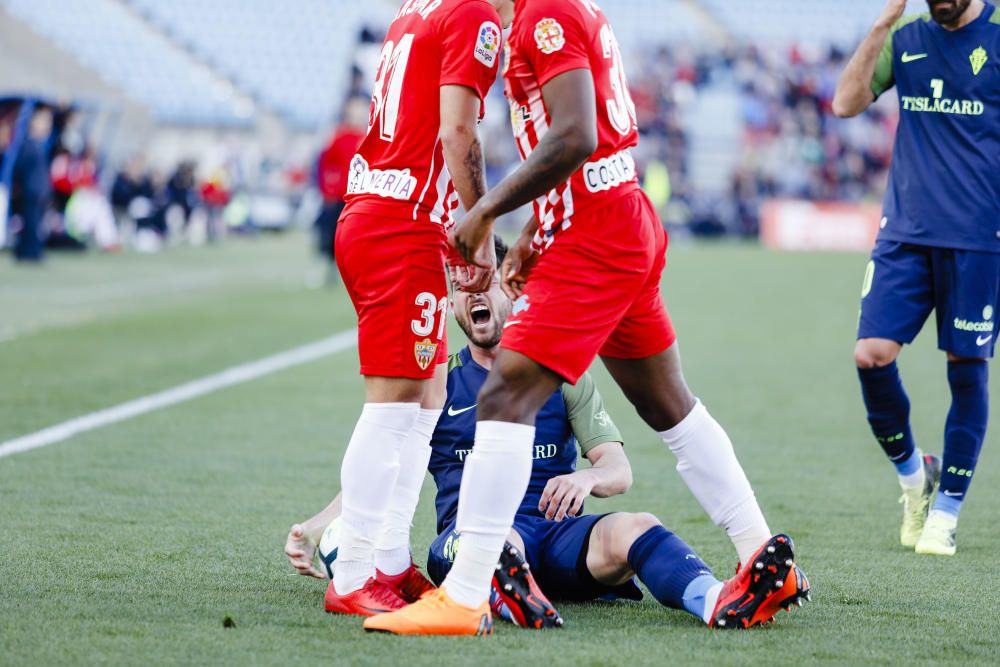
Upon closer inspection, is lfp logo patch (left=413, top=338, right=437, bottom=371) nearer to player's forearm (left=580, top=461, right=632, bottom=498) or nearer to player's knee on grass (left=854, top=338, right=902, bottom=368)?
player's forearm (left=580, top=461, right=632, bottom=498)

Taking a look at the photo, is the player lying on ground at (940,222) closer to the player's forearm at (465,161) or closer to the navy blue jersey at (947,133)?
the navy blue jersey at (947,133)

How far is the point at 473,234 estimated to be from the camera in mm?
3584

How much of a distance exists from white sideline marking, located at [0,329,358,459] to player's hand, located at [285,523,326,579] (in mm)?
2966

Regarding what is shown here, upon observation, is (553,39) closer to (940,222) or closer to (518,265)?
(518,265)

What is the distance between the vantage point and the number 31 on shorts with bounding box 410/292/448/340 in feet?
12.8

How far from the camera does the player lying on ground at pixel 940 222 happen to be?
502 centimetres

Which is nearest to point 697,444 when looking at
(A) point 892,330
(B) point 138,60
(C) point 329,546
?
(C) point 329,546

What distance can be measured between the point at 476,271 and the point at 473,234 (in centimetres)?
21

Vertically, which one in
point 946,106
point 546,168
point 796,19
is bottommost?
point 546,168

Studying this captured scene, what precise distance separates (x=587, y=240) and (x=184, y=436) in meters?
4.28

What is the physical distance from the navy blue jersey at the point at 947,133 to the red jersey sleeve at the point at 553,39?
2003 mm

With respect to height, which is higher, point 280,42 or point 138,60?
point 280,42

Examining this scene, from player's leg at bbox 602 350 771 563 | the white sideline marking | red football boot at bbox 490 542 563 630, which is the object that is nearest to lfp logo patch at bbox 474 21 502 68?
player's leg at bbox 602 350 771 563

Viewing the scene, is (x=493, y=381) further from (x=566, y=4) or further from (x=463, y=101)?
(x=566, y=4)
